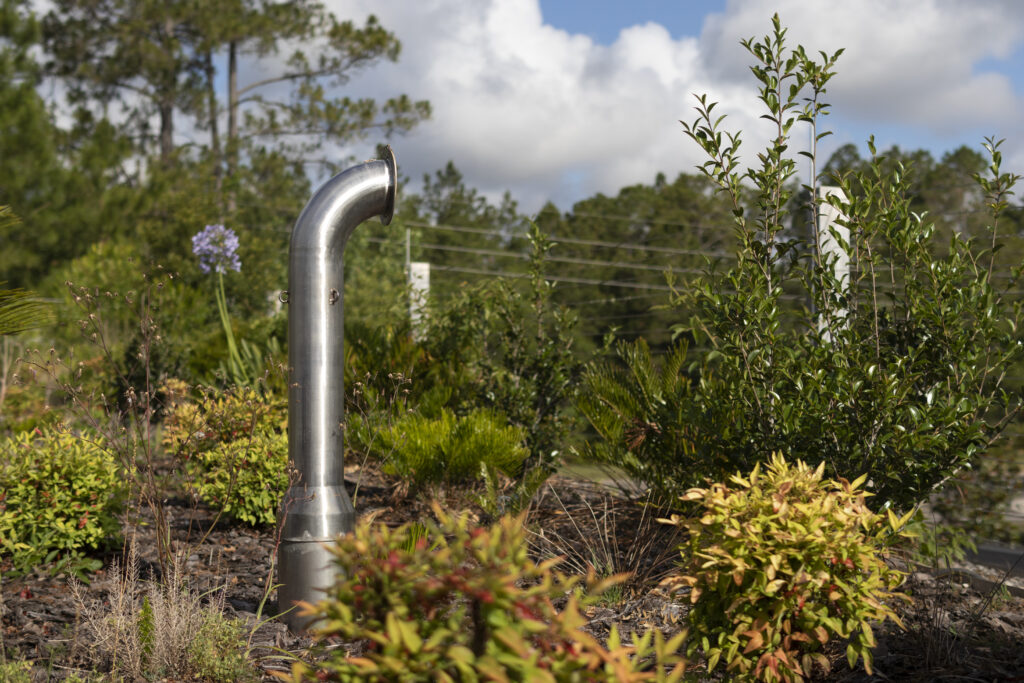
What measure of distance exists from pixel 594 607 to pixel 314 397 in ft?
4.69

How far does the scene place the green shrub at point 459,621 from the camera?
1.50 meters

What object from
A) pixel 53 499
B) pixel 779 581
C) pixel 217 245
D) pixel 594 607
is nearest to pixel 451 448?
pixel 594 607

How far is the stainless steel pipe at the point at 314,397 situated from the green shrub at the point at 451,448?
0.93 meters

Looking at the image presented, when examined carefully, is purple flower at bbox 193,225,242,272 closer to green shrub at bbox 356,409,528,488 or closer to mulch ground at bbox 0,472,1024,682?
mulch ground at bbox 0,472,1024,682

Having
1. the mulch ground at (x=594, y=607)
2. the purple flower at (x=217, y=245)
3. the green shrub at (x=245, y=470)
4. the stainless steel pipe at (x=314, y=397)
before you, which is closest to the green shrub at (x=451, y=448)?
the mulch ground at (x=594, y=607)

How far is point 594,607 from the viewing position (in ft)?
11.7

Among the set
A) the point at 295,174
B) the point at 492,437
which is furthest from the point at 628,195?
the point at 492,437

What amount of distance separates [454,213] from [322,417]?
2853cm

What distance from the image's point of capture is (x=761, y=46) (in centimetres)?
346

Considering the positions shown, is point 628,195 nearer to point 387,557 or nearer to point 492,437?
point 492,437

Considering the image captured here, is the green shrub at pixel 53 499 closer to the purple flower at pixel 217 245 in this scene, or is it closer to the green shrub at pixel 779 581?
the green shrub at pixel 779 581

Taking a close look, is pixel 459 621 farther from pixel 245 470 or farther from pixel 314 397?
pixel 245 470

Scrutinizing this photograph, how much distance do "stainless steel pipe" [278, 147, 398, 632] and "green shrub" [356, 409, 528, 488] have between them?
0.93 metres

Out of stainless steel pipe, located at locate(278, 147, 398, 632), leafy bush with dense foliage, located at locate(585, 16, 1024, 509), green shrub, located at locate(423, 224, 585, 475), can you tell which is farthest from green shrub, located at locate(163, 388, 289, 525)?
leafy bush with dense foliage, located at locate(585, 16, 1024, 509)
